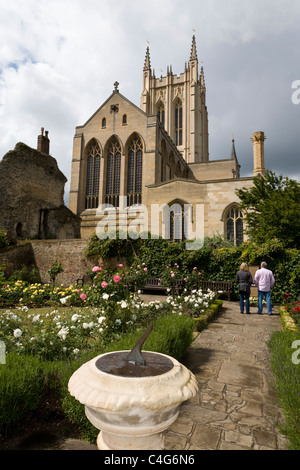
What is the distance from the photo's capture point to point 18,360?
285cm

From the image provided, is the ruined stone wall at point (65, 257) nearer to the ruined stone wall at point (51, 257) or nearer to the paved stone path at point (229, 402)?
the ruined stone wall at point (51, 257)

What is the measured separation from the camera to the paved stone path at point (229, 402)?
2276 mm

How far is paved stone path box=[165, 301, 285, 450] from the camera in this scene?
2.28 meters

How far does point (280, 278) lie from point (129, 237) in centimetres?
732

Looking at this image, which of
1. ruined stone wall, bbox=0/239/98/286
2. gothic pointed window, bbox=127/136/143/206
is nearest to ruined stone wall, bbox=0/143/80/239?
ruined stone wall, bbox=0/239/98/286

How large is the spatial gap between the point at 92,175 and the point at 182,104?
25.0 meters

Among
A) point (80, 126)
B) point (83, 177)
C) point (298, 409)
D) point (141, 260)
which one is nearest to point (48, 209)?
Result: point (83, 177)

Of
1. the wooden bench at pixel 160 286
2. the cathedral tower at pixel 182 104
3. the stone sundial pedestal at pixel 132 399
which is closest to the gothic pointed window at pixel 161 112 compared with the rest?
the cathedral tower at pixel 182 104

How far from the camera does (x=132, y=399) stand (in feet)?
4.96

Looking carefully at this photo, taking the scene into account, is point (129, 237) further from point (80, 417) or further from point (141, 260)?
point (80, 417)

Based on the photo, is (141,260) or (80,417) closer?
(80,417)

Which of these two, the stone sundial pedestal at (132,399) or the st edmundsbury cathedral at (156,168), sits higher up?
the st edmundsbury cathedral at (156,168)

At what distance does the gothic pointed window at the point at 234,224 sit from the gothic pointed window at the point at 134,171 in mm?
9908

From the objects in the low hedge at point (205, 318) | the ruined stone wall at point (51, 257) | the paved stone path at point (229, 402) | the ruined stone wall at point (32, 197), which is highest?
the ruined stone wall at point (32, 197)
